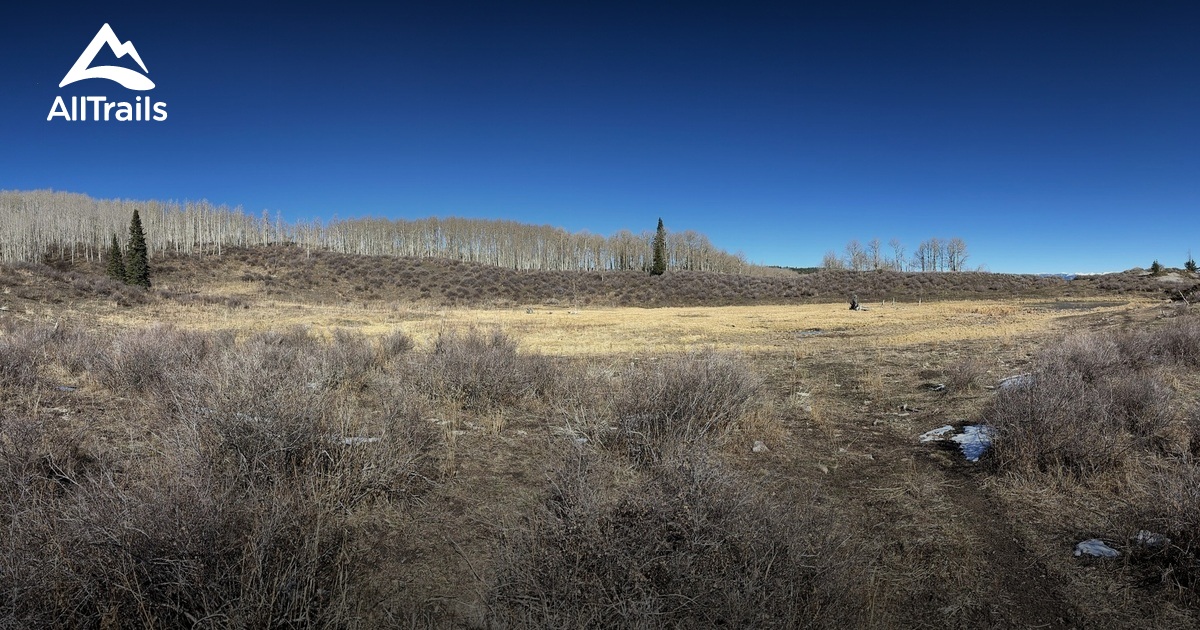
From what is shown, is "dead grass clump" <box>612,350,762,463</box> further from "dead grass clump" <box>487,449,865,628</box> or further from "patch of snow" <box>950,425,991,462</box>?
"patch of snow" <box>950,425,991,462</box>

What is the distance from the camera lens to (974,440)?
597 cm

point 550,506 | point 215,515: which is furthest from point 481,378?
point 215,515

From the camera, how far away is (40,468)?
3916mm

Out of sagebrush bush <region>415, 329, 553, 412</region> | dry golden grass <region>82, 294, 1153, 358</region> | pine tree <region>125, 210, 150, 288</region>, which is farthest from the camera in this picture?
pine tree <region>125, 210, 150, 288</region>

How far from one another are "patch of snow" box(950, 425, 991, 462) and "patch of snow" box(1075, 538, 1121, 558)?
177 centimetres

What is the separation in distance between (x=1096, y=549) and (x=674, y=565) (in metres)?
3.22

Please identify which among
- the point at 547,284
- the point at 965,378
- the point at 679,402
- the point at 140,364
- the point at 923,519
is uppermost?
the point at 547,284

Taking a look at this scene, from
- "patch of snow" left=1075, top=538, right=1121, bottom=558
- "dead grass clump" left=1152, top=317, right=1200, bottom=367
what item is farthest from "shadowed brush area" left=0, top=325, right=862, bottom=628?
"dead grass clump" left=1152, top=317, right=1200, bottom=367

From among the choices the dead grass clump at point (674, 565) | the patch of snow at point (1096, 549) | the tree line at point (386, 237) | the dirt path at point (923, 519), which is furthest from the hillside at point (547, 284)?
the patch of snow at point (1096, 549)

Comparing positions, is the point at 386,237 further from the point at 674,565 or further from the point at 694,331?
the point at 674,565

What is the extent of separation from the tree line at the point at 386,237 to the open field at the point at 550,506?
90.8m

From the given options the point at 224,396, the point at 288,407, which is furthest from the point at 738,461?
the point at 224,396

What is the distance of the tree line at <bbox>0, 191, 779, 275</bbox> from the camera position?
309 feet

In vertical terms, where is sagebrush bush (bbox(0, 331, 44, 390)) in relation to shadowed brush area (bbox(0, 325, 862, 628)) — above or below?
above
